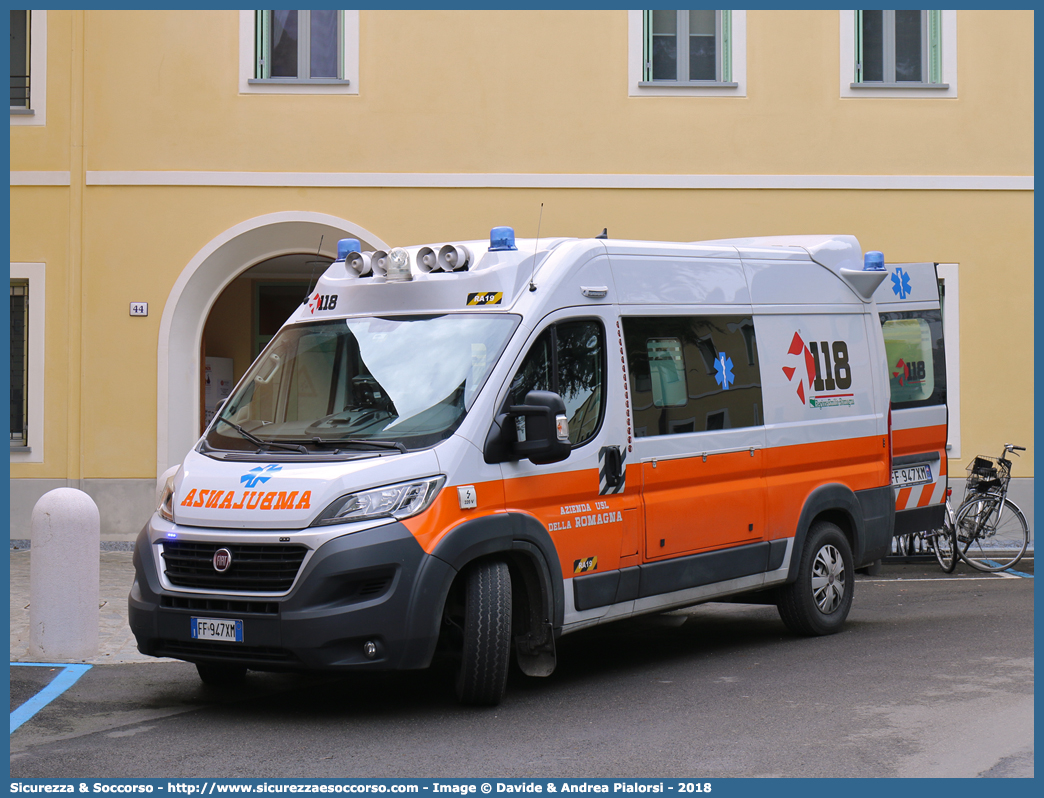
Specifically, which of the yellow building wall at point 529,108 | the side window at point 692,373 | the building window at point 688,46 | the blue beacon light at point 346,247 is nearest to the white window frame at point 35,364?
the yellow building wall at point 529,108

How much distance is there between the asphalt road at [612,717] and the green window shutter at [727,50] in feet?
26.7

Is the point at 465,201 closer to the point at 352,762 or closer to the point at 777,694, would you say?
the point at 777,694

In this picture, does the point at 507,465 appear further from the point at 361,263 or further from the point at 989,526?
the point at 989,526

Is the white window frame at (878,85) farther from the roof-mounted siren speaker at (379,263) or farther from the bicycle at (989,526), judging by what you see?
the roof-mounted siren speaker at (379,263)

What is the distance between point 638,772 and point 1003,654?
12.3 ft

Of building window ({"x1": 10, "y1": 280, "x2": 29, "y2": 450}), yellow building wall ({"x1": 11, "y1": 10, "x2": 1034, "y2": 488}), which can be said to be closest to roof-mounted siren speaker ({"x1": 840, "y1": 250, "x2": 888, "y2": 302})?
yellow building wall ({"x1": 11, "y1": 10, "x2": 1034, "y2": 488})

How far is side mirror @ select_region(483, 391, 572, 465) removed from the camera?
6.32 meters

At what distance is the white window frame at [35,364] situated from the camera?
14164 millimetres

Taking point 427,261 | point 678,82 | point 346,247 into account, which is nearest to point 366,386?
point 427,261

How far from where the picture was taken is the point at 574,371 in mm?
6941

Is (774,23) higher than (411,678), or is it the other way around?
(774,23)
